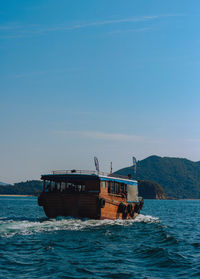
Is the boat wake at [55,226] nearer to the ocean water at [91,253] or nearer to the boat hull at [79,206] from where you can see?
the ocean water at [91,253]

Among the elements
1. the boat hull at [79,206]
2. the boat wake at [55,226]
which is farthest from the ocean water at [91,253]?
the boat hull at [79,206]

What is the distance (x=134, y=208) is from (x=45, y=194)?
11.7 meters

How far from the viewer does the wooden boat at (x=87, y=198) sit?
28969mm

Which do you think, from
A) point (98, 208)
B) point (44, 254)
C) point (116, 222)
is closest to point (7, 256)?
point (44, 254)

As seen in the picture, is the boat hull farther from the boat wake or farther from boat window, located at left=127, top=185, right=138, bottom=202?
boat window, located at left=127, top=185, right=138, bottom=202

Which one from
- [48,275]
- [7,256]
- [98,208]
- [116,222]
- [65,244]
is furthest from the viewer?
[116,222]

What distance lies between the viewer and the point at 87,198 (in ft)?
94.8

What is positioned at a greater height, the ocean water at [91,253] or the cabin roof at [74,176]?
the cabin roof at [74,176]

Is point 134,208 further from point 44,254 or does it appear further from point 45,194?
point 44,254

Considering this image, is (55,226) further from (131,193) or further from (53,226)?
(131,193)

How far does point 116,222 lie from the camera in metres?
31.1

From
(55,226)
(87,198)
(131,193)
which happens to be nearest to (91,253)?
(55,226)

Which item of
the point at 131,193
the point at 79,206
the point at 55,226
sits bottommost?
the point at 55,226

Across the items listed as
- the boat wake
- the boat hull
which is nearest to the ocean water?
the boat wake
